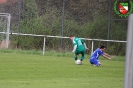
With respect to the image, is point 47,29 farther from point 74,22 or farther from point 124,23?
point 124,23

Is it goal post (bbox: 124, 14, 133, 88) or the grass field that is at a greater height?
goal post (bbox: 124, 14, 133, 88)

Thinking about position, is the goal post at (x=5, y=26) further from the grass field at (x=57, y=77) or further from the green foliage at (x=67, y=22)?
the grass field at (x=57, y=77)

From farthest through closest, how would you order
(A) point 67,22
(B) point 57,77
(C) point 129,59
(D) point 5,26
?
(D) point 5,26 < (A) point 67,22 < (B) point 57,77 < (C) point 129,59

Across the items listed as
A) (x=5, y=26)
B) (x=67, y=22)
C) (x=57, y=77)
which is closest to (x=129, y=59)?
(x=57, y=77)

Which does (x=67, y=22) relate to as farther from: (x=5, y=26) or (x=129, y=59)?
(x=129, y=59)

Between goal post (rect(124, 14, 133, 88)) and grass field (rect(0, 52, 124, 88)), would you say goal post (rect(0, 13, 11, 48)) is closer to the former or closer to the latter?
grass field (rect(0, 52, 124, 88))

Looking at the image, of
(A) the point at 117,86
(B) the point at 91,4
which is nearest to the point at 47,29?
(B) the point at 91,4

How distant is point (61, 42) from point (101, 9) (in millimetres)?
3408

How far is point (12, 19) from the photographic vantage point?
30719mm

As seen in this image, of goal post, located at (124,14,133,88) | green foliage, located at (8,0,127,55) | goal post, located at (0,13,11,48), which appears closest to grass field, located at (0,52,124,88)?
goal post, located at (124,14,133,88)

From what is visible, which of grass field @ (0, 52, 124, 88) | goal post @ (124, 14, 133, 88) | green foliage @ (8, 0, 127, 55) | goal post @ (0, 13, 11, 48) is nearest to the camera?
goal post @ (124, 14, 133, 88)

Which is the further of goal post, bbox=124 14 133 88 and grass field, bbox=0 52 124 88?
grass field, bbox=0 52 124 88

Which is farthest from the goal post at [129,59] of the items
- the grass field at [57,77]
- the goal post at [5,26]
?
the goal post at [5,26]

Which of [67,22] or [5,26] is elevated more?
[67,22]
